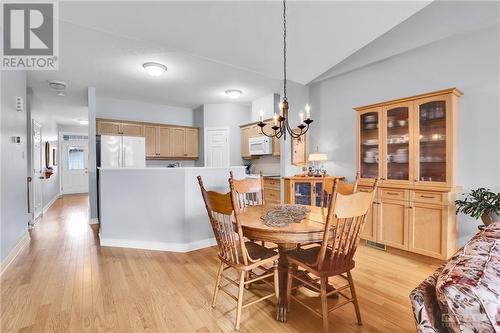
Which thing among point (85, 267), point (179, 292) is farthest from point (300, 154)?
point (85, 267)

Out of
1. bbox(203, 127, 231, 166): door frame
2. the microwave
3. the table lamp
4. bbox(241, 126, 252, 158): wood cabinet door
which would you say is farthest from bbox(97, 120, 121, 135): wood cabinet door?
the table lamp

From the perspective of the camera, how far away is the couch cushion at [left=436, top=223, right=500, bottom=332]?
733 mm

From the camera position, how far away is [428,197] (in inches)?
113

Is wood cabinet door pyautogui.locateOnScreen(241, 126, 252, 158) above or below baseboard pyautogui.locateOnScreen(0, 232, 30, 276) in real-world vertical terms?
above

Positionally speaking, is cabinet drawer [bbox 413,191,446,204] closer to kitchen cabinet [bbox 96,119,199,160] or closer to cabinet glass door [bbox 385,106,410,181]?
cabinet glass door [bbox 385,106,410,181]

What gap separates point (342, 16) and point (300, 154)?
8.00 ft

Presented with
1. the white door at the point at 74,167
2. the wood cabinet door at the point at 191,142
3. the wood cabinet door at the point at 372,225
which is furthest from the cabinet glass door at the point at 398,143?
the white door at the point at 74,167

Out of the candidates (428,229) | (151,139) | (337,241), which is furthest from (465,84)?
(151,139)

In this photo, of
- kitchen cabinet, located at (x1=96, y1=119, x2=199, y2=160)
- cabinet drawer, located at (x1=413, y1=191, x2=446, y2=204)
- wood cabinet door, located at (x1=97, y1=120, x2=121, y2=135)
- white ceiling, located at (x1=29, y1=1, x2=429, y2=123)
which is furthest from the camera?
kitchen cabinet, located at (x1=96, y1=119, x2=199, y2=160)

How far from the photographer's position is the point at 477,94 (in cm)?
281

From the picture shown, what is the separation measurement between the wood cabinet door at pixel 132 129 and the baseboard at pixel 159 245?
2721 mm

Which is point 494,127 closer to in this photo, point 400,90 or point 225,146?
point 400,90

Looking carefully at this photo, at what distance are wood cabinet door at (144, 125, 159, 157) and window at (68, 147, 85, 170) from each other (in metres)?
5.59

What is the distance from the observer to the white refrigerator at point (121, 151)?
482cm
